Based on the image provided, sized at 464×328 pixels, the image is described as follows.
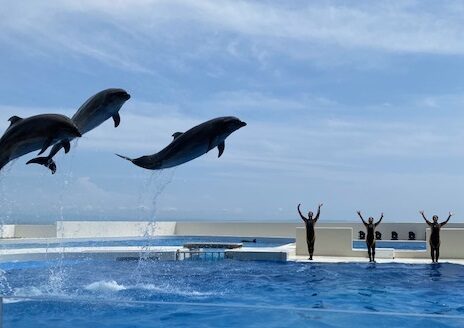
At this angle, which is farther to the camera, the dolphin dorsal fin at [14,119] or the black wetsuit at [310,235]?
the black wetsuit at [310,235]

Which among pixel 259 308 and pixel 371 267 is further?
pixel 371 267

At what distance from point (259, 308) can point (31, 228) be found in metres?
19.8

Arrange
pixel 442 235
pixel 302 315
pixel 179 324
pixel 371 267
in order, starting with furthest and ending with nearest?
pixel 442 235 → pixel 371 267 → pixel 179 324 → pixel 302 315

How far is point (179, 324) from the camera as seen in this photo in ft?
14.3

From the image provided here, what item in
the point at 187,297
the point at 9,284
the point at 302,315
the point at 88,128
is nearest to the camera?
the point at 302,315

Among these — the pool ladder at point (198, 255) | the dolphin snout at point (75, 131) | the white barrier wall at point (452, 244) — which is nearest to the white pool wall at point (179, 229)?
the pool ladder at point (198, 255)

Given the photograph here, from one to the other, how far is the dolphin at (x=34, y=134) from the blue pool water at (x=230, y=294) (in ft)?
4.72

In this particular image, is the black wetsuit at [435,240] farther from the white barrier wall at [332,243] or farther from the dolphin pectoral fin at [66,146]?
the dolphin pectoral fin at [66,146]

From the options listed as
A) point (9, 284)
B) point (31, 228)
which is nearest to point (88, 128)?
point (9, 284)

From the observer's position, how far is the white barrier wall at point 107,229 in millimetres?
22248

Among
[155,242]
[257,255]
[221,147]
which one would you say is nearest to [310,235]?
[257,255]

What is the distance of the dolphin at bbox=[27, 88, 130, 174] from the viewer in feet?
17.5

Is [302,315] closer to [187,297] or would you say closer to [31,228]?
[187,297]

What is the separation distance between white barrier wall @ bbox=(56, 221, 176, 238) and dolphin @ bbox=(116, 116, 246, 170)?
15514 millimetres
